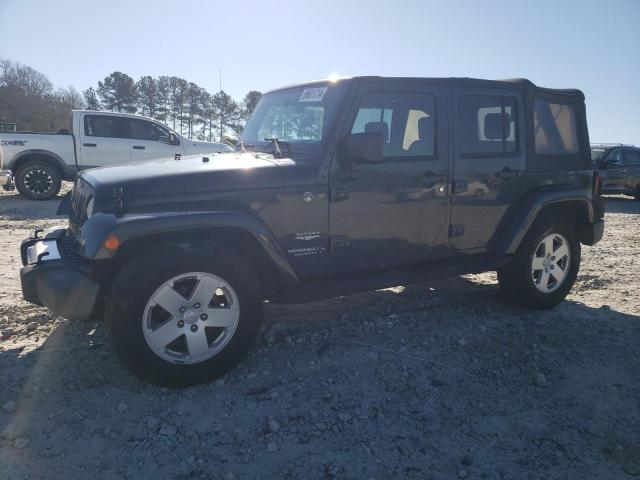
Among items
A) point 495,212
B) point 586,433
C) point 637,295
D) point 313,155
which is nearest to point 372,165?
point 313,155

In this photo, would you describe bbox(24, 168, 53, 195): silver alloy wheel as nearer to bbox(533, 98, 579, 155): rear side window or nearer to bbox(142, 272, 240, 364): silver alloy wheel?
bbox(142, 272, 240, 364): silver alloy wheel

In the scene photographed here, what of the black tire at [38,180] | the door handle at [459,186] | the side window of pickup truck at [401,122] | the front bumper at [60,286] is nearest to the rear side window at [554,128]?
the door handle at [459,186]

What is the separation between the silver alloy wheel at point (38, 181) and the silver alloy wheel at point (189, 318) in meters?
9.84

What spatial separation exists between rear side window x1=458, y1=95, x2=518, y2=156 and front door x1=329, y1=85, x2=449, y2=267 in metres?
0.23

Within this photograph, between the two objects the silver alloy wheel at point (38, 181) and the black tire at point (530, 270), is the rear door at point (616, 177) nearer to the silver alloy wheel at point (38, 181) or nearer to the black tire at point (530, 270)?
the black tire at point (530, 270)

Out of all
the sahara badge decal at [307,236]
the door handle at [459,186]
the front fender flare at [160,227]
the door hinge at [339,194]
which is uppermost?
the door handle at [459,186]

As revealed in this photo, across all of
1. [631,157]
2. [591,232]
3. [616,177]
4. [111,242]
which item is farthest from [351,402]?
[631,157]

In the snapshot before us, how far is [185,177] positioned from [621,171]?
51.6 feet

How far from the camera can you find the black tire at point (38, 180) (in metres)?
11.0

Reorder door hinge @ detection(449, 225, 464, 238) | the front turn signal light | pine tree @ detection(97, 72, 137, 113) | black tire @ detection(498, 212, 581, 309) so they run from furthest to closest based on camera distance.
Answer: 1. pine tree @ detection(97, 72, 137, 113)
2. black tire @ detection(498, 212, 581, 309)
3. door hinge @ detection(449, 225, 464, 238)
4. the front turn signal light

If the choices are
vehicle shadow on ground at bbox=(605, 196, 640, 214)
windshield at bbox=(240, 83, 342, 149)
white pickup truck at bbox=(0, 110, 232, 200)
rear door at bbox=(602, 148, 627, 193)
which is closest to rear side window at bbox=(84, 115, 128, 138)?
white pickup truck at bbox=(0, 110, 232, 200)

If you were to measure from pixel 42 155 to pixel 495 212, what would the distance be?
34.5ft

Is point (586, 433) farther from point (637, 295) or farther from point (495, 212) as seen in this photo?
point (637, 295)

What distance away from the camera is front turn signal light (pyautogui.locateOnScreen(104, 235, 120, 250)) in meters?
2.78
